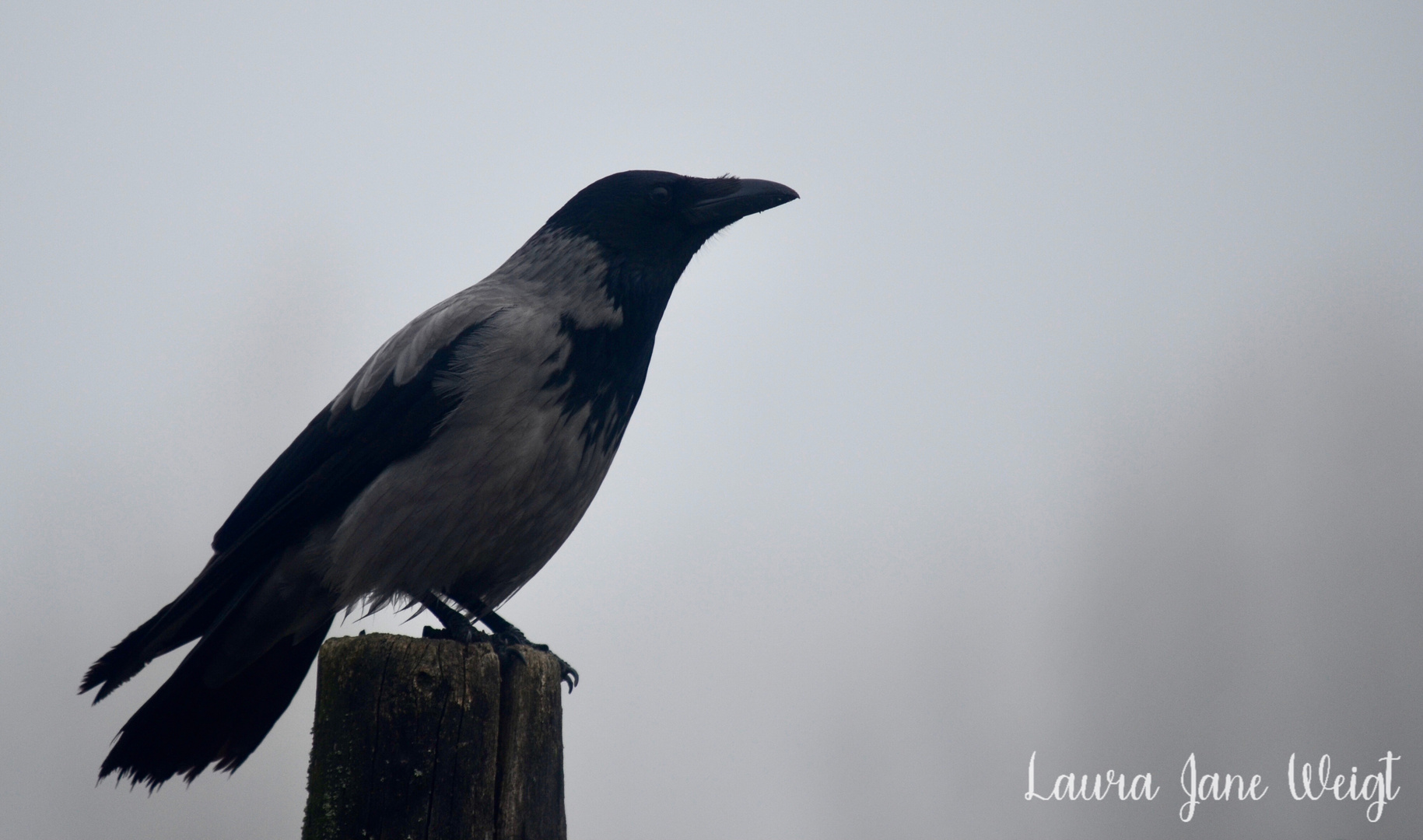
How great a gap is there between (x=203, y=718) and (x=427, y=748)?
1.58 m

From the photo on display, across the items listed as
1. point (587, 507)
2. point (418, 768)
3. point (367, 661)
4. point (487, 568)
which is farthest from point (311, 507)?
point (418, 768)

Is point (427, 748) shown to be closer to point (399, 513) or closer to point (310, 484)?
point (399, 513)

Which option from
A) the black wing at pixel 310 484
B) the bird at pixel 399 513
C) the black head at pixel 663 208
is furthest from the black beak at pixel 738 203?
the black wing at pixel 310 484

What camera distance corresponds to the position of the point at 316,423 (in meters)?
3.99

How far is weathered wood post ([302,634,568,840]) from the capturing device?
2461mm

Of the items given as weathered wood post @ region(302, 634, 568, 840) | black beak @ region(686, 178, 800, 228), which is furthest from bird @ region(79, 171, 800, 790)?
weathered wood post @ region(302, 634, 568, 840)

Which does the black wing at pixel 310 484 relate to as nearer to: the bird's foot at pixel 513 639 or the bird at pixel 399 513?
the bird at pixel 399 513

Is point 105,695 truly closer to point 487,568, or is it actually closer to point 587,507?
point 487,568

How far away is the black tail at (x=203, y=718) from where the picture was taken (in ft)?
11.5

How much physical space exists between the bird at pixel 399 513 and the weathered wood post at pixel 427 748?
0.99m

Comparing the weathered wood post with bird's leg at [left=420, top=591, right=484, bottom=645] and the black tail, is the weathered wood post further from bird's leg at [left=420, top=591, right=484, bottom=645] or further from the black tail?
the black tail

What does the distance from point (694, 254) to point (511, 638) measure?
75.4 inches

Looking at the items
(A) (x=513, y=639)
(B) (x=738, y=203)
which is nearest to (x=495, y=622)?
(A) (x=513, y=639)

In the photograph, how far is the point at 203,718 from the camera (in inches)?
143
